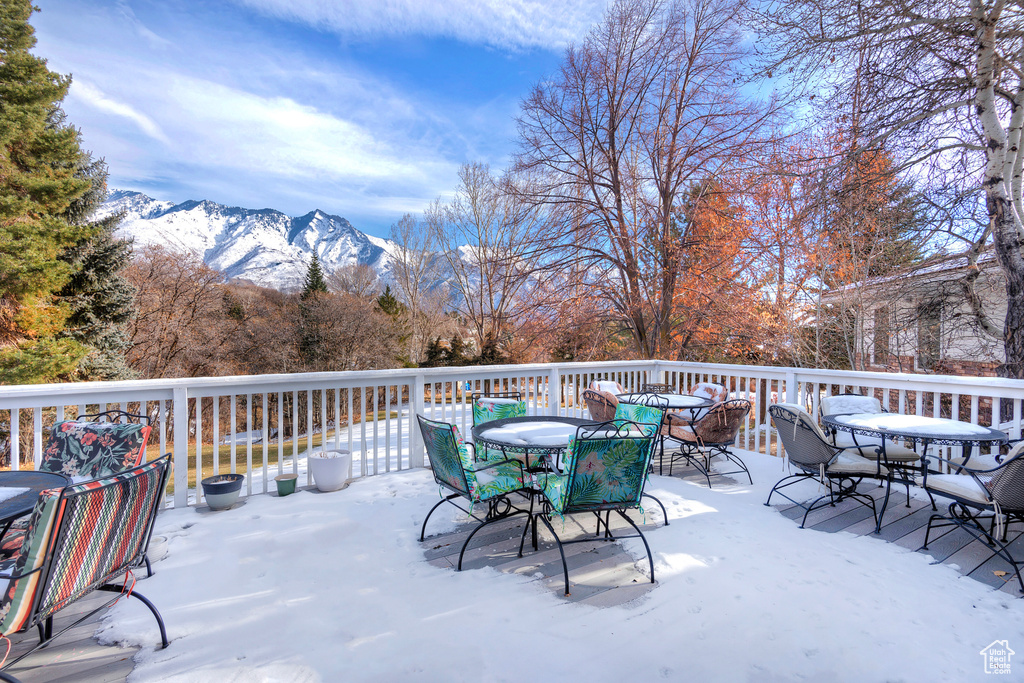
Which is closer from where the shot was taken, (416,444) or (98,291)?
(416,444)

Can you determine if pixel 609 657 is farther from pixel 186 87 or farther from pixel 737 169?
pixel 186 87

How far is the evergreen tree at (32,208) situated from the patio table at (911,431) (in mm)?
13120

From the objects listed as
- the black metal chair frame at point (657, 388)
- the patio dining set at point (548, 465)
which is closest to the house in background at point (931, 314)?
the black metal chair frame at point (657, 388)

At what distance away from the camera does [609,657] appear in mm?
1802

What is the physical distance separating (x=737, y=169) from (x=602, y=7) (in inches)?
163

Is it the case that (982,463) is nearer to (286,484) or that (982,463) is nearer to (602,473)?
(602,473)

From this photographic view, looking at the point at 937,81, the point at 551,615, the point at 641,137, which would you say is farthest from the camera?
the point at 641,137

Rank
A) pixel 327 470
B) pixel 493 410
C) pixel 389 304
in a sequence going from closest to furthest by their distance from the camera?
pixel 493 410
pixel 327 470
pixel 389 304

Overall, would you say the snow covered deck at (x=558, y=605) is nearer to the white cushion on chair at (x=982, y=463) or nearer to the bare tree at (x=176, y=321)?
the white cushion on chair at (x=982, y=463)

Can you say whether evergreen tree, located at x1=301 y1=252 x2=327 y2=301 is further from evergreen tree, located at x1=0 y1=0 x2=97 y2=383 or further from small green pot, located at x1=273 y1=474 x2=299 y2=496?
small green pot, located at x1=273 y1=474 x2=299 y2=496

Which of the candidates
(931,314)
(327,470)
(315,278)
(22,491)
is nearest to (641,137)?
(931,314)

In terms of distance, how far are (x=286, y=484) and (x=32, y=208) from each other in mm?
10771

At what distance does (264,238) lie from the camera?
168 feet

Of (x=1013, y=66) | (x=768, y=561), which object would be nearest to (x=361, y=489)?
(x=768, y=561)
